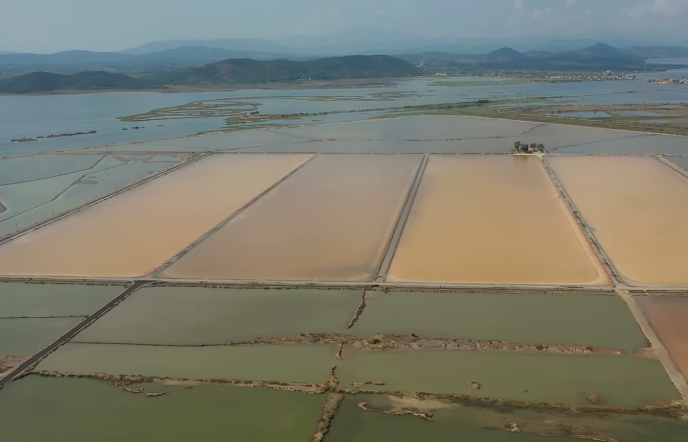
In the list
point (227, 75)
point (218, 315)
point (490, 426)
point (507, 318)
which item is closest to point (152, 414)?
point (218, 315)

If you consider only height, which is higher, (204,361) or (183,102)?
(183,102)

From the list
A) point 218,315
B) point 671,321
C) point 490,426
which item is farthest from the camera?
point 218,315

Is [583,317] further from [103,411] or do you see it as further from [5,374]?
[5,374]

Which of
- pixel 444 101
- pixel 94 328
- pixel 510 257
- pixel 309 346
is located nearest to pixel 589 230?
pixel 510 257

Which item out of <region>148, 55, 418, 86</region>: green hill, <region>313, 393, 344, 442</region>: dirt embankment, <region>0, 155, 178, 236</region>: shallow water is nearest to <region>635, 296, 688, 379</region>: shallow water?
<region>313, 393, 344, 442</region>: dirt embankment

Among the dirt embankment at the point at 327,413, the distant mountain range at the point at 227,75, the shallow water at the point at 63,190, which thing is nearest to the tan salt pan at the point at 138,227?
the shallow water at the point at 63,190

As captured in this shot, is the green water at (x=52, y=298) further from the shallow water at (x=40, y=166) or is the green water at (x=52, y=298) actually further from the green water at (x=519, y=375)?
the shallow water at (x=40, y=166)

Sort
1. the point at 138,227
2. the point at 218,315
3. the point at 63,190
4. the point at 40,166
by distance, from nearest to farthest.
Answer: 1. the point at 218,315
2. the point at 138,227
3. the point at 63,190
4. the point at 40,166

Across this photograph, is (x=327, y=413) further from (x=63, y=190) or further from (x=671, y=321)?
(x=63, y=190)
